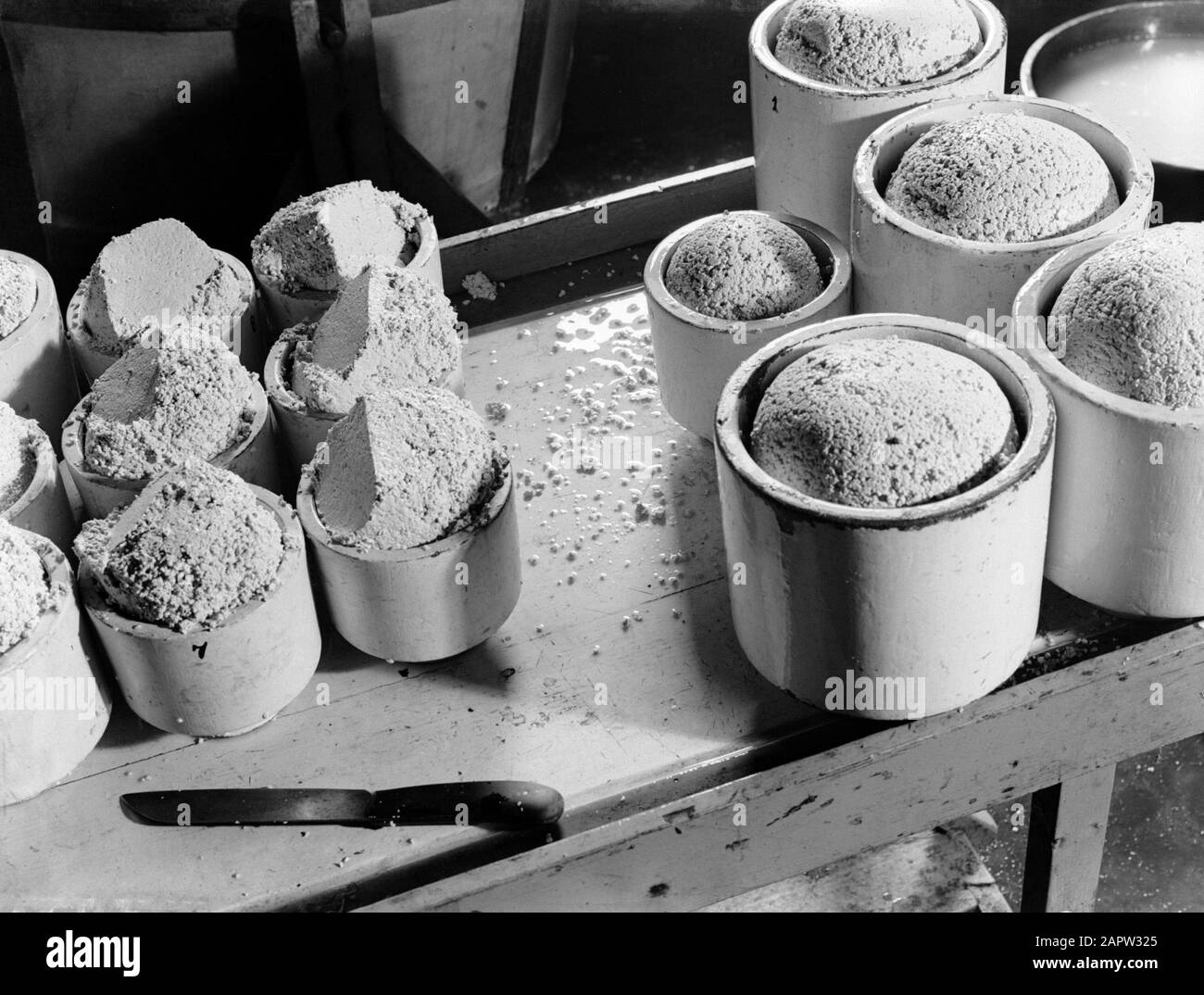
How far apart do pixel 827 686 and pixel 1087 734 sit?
159 mm

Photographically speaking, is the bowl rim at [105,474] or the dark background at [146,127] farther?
the dark background at [146,127]

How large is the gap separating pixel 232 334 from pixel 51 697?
0.85 feet

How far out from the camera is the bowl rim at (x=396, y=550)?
2.29ft

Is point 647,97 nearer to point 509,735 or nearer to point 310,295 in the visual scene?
point 310,295

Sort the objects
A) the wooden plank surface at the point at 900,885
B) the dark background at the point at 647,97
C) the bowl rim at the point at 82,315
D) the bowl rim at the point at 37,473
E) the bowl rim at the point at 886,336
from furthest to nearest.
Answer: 1. the dark background at the point at 647,97
2. the wooden plank surface at the point at 900,885
3. the bowl rim at the point at 82,315
4. the bowl rim at the point at 37,473
5. the bowl rim at the point at 886,336

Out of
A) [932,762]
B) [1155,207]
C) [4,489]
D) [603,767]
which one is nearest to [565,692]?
[603,767]

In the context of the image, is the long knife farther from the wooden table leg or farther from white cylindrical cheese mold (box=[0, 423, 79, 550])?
the wooden table leg

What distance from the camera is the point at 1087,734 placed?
0.76m

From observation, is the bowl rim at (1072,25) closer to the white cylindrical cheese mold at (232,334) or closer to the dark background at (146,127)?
the dark background at (146,127)

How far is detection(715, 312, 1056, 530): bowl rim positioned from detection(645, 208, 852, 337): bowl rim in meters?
0.03

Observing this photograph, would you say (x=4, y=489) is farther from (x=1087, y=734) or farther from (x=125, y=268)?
(x=1087, y=734)

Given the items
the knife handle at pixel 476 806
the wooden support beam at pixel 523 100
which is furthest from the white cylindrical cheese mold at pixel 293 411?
the wooden support beam at pixel 523 100

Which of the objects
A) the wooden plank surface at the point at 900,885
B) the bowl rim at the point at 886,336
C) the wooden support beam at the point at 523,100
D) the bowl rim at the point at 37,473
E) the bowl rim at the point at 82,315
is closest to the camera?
the bowl rim at the point at 886,336

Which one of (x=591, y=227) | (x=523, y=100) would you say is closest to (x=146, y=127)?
(x=523, y=100)
